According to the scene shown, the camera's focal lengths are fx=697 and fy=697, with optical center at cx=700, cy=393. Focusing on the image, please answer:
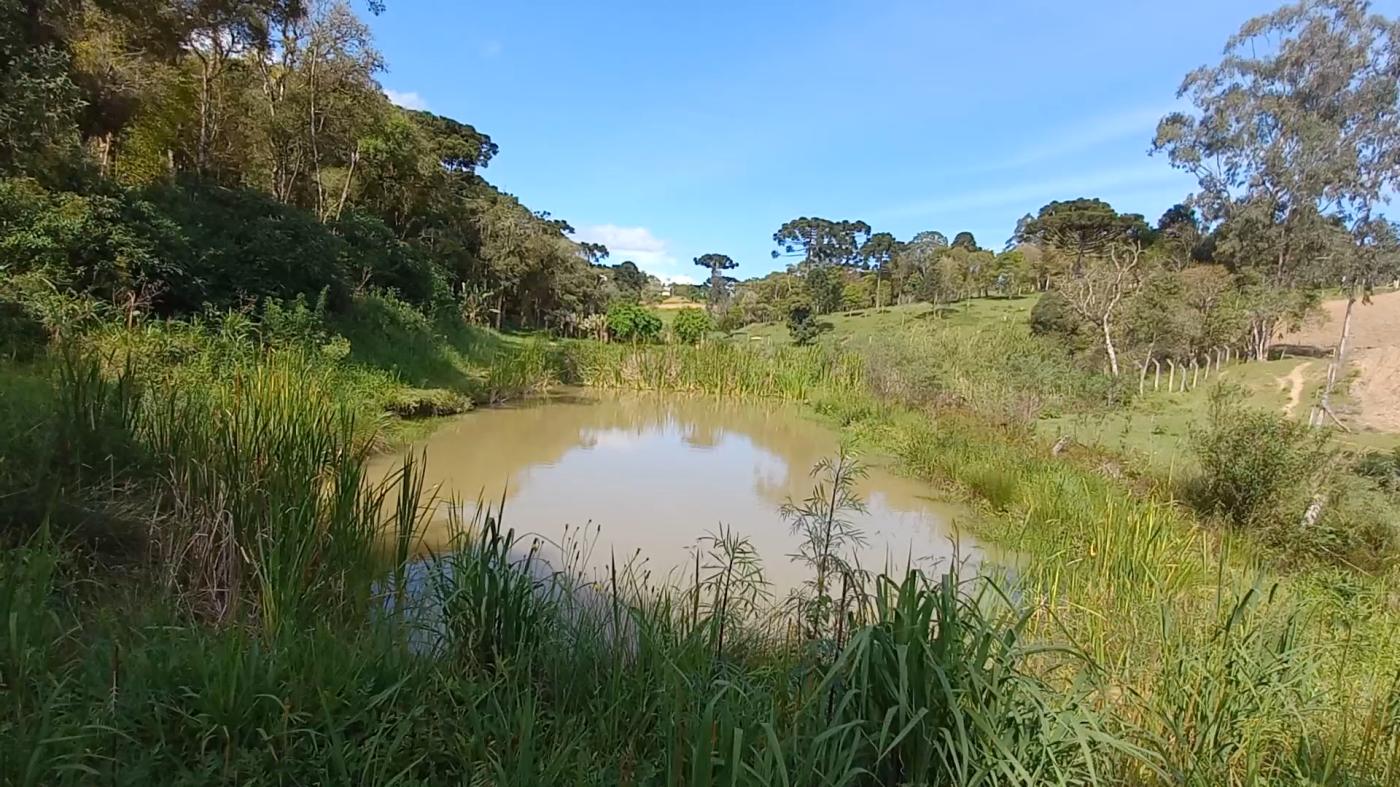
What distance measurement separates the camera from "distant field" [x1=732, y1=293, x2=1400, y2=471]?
A: 845 centimetres

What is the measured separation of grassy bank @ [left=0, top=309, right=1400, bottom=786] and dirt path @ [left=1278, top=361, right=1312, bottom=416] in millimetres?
10355

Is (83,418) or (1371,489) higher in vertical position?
(83,418)

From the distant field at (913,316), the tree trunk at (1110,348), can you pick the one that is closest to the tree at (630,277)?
the distant field at (913,316)

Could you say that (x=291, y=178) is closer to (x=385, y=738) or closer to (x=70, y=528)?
(x=70, y=528)

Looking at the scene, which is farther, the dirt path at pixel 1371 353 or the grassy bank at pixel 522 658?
the dirt path at pixel 1371 353

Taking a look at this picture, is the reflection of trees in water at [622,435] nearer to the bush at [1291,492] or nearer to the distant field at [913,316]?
the bush at [1291,492]

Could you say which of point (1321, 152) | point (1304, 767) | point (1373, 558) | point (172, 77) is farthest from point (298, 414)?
point (1321, 152)

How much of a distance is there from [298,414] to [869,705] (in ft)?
8.91

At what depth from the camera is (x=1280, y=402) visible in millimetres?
12055

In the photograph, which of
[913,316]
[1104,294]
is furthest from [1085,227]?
[1104,294]

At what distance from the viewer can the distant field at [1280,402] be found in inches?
332

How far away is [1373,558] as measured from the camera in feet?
14.7

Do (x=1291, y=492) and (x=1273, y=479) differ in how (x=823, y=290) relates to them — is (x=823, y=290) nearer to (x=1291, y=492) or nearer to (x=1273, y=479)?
(x=1273, y=479)

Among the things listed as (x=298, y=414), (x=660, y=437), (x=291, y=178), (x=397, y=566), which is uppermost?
(x=291, y=178)
